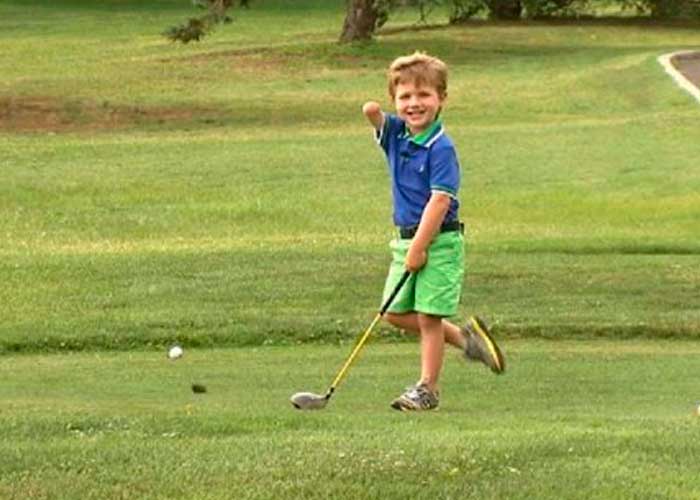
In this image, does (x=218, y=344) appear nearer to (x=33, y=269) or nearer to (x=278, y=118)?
(x=33, y=269)

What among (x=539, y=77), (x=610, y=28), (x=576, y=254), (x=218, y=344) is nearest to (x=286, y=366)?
(x=218, y=344)

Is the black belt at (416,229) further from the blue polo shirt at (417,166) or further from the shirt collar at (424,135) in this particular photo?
the shirt collar at (424,135)

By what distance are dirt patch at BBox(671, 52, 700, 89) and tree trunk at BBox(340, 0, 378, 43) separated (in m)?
8.24

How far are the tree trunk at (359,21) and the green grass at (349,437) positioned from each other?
40.9m

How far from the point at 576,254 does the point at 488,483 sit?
1208 centimetres

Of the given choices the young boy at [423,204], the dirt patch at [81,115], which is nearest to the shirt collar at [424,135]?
the young boy at [423,204]

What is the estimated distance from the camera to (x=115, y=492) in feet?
22.6

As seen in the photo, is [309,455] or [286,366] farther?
[286,366]

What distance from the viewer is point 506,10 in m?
64.5

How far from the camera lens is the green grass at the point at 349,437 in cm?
702

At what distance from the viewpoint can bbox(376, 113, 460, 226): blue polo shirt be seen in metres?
9.55

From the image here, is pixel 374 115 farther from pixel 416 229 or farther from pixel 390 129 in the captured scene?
pixel 416 229

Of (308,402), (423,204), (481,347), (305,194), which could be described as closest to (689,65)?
(305,194)

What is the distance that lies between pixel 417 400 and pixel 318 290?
21.8 ft
